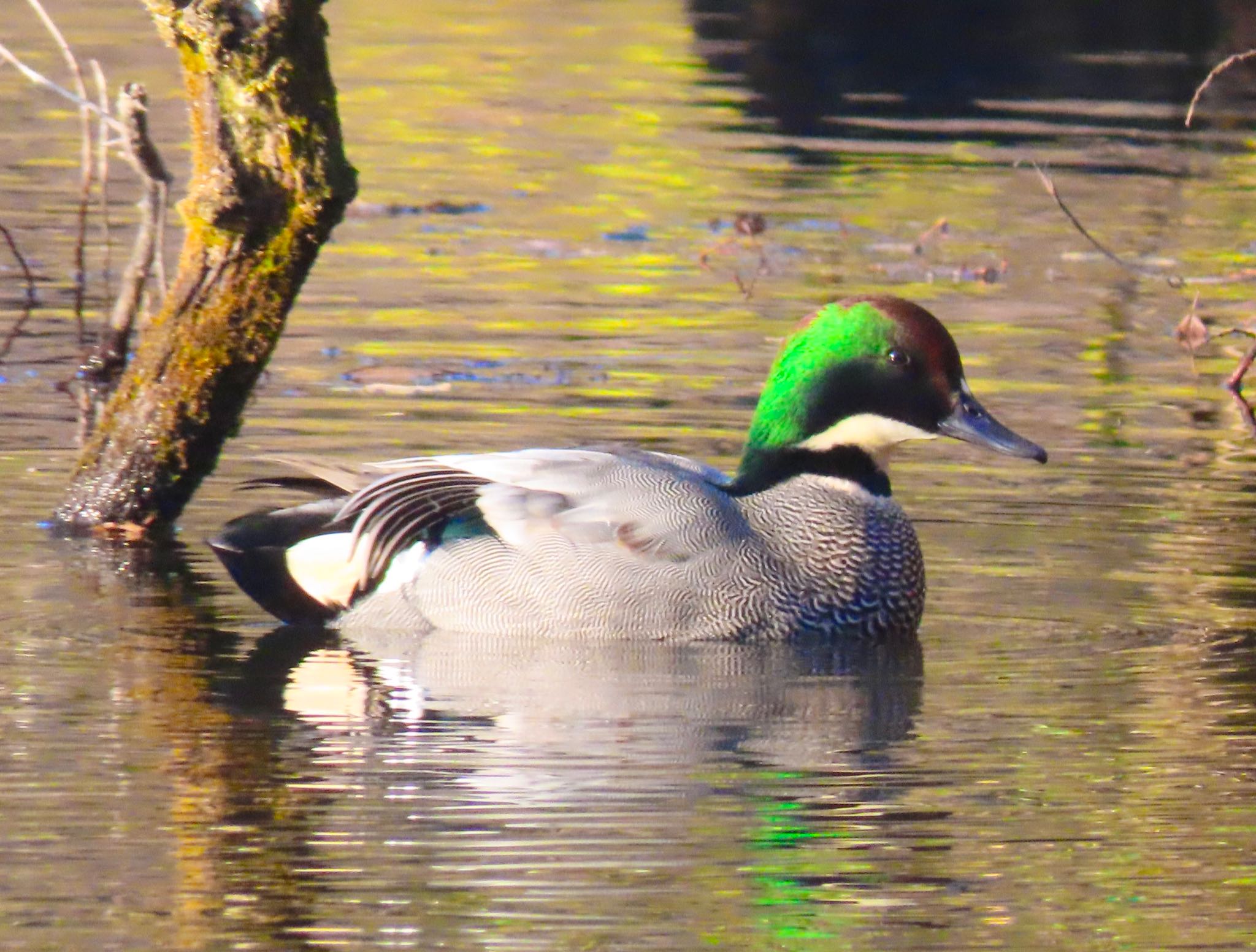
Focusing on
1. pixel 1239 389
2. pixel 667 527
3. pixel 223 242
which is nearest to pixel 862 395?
pixel 667 527

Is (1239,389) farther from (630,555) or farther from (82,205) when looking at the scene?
(82,205)

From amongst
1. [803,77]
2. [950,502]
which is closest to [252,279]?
[950,502]

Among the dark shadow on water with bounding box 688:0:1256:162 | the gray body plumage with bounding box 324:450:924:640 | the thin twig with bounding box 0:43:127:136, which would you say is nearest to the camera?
the gray body plumage with bounding box 324:450:924:640

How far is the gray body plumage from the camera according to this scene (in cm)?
739

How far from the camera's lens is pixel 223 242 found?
813 cm

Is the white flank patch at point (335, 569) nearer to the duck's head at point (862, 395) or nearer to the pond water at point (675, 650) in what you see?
the pond water at point (675, 650)

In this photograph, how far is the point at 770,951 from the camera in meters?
4.85

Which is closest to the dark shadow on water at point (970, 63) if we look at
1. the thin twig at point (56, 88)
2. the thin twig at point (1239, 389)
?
the thin twig at point (1239, 389)

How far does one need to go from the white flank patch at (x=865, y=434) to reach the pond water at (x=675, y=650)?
0.59 meters

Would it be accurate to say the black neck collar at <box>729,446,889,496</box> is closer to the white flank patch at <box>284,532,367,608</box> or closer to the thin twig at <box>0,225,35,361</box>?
the white flank patch at <box>284,532,367,608</box>

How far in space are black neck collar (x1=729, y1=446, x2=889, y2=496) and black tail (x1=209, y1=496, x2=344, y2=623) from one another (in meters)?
1.26

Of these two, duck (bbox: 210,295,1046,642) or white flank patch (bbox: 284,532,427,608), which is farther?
white flank patch (bbox: 284,532,427,608)

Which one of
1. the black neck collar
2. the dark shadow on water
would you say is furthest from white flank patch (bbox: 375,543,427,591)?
the dark shadow on water

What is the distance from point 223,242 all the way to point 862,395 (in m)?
2.08
